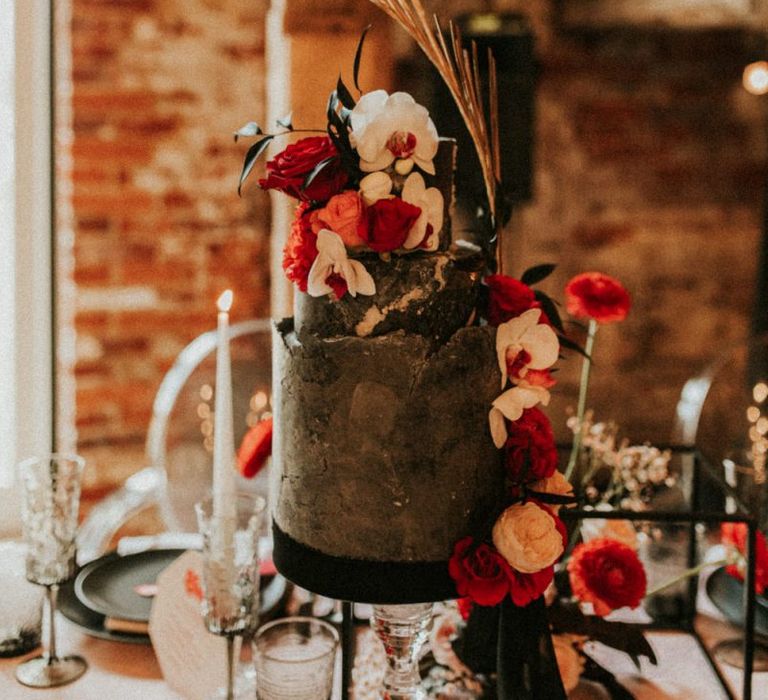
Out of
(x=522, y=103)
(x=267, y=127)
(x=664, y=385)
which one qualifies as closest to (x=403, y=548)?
(x=267, y=127)

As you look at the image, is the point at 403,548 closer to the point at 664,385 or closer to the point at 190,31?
the point at 190,31

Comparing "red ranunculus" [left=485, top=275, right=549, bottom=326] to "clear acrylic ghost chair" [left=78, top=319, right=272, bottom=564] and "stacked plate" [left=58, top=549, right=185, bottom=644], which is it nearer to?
"stacked plate" [left=58, top=549, right=185, bottom=644]

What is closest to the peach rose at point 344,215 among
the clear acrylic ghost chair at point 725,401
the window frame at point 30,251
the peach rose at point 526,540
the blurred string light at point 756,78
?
the peach rose at point 526,540

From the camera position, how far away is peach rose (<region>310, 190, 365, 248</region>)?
2.85ft

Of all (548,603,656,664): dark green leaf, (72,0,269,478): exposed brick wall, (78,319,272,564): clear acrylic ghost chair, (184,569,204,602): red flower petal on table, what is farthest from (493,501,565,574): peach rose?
(72,0,269,478): exposed brick wall

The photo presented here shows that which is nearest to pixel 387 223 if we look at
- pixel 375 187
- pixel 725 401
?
pixel 375 187

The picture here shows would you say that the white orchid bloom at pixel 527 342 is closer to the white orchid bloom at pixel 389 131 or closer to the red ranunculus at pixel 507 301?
the red ranunculus at pixel 507 301

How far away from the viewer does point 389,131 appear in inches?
34.2

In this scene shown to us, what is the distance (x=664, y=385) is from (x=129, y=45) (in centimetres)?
185

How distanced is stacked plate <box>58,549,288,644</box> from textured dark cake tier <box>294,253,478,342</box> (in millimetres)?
549

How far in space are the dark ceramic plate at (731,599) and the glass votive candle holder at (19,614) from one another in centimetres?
90

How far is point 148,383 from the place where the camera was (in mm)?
2717

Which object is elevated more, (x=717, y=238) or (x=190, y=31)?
(x=190, y=31)

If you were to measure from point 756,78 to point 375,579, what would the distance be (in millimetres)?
2334
